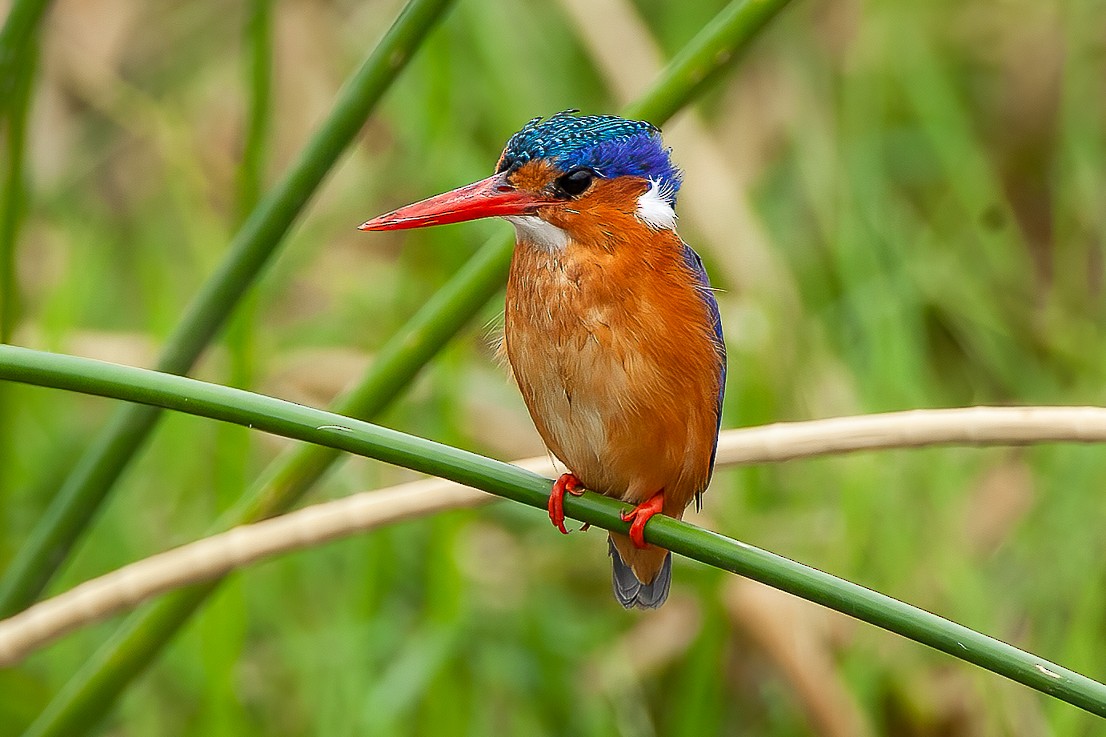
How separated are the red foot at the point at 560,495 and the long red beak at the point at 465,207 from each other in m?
0.32

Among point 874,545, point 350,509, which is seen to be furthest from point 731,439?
point 874,545

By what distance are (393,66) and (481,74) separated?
2.16 m

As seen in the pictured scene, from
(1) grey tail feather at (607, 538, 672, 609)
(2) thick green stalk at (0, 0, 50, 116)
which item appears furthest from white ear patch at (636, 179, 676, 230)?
(2) thick green stalk at (0, 0, 50, 116)

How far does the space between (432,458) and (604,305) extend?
600mm

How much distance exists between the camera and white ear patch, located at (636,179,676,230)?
1807 mm

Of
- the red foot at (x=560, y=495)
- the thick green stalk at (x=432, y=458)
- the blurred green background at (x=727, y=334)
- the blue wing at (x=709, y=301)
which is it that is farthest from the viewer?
the blurred green background at (x=727, y=334)

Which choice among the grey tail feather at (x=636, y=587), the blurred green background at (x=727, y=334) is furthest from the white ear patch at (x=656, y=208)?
the blurred green background at (x=727, y=334)

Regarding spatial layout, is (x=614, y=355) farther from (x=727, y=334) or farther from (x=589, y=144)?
(x=727, y=334)

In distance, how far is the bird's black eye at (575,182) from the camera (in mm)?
1721

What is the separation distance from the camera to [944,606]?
281 centimetres

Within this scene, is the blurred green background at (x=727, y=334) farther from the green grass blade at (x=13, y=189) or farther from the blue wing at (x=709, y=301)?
the blue wing at (x=709, y=301)

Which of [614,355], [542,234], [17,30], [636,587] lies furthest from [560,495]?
[17,30]

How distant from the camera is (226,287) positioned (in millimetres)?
1595

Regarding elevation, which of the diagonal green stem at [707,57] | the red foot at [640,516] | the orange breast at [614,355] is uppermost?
the diagonal green stem at [707,57]
